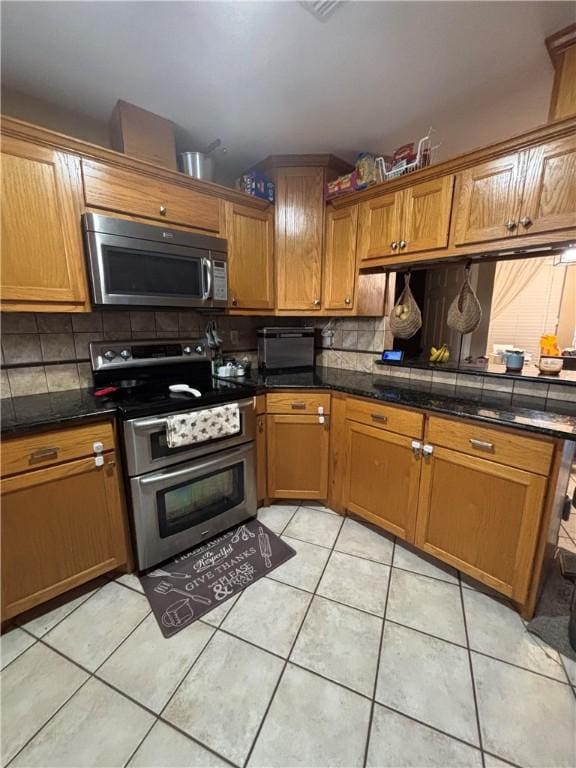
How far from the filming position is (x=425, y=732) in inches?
38.6

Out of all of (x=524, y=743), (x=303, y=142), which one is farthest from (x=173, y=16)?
(x=524, y=743)

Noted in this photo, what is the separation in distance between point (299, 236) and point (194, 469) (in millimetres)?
1690

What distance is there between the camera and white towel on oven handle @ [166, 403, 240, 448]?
149 centimetres

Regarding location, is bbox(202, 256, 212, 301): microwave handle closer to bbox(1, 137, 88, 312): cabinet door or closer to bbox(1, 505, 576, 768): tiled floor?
bbox(1, 137, 88, 312): cabinet door

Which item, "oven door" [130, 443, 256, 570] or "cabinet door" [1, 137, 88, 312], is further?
"oven door" [130, 443, 256, 570]

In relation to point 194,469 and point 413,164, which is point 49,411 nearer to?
point 194,469

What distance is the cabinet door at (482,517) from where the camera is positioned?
127 centimetres

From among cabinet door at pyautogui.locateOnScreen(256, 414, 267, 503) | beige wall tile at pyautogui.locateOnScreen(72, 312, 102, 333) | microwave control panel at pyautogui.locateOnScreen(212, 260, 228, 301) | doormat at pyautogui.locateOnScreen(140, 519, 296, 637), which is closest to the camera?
doormat at pyautogui.locateOnScreen(140, 519, 296, 637)

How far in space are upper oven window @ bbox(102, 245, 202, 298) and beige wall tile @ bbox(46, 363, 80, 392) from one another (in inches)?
22.1

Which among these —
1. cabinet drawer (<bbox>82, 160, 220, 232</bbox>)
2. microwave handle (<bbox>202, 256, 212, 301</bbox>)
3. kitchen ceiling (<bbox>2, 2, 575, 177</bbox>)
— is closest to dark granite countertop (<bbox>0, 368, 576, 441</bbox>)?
microwave handle (<bbox>202, 256, 212, 301</bbox>)

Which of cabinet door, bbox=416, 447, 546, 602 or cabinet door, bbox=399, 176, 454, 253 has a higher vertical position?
cabinet door, bbox=399, 176, 454, 253

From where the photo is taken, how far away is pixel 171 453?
60.6 inches

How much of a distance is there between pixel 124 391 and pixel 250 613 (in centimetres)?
126

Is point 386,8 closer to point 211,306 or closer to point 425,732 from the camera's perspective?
point 211,306
